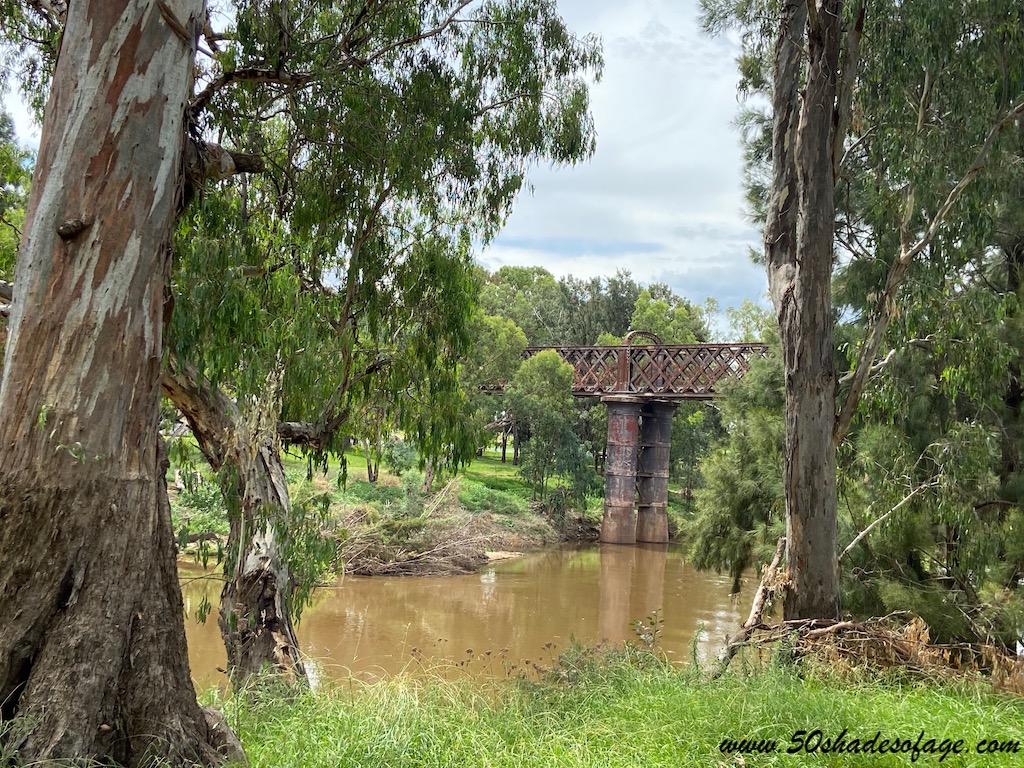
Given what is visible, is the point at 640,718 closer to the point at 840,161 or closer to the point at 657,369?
the point at 840,161

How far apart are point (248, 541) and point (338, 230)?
2.13 meters

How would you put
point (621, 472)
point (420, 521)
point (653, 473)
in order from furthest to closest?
point (653, 473), point (621, 472), point (420, 521)

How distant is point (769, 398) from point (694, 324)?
73.8 feet

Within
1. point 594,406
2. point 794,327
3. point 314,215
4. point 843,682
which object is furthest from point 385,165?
point 594,406

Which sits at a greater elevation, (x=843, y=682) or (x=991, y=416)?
(x=991, y=416)

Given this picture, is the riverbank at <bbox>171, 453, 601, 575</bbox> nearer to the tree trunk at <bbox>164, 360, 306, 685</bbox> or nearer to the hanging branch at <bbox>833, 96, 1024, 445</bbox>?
the tree trunk at <bbox>164, 360, 306, 685</bbox>

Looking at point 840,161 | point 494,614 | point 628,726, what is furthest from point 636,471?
point 628,726

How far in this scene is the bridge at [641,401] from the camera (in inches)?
771

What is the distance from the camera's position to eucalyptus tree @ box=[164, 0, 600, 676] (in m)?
4.99

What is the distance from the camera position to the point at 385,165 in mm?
5520

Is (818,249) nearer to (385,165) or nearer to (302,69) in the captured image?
(385,165)

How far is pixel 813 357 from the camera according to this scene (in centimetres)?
639

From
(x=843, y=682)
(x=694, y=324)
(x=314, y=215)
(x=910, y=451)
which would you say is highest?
(x=694, y=324)

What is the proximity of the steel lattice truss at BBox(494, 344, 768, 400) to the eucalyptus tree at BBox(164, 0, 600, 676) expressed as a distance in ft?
41.7
